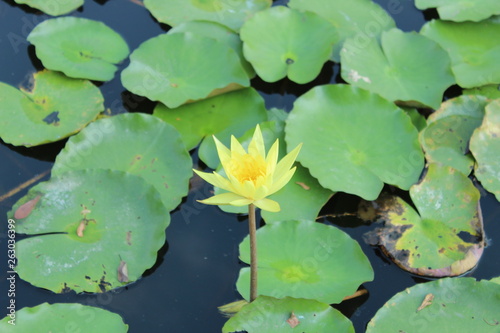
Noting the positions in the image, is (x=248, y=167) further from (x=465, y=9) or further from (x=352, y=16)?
(x=465, y=9)

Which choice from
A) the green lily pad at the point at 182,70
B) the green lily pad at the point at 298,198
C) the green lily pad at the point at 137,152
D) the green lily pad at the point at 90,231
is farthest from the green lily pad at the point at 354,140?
the green lily pad at the point at 90,231

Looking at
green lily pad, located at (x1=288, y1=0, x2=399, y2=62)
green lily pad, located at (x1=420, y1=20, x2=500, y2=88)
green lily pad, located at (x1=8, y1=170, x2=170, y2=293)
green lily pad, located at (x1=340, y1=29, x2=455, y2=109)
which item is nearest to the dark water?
green lily pad, located at (x1=8, y1=170, x2=170, y2=293)

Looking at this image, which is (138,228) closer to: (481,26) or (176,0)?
(176,0)

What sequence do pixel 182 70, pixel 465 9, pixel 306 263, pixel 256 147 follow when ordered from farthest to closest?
pixel 465 9 < pixel 182 70 < pixel 306 263 < pixel 256 147

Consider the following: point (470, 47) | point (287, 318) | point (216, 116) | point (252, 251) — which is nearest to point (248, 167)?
point (252, 251)

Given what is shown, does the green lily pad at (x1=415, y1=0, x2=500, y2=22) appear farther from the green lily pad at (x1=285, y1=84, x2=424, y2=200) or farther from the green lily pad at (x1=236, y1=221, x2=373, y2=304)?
the green lily pad at (x1=236, y1=221, x2=373, y2=304)

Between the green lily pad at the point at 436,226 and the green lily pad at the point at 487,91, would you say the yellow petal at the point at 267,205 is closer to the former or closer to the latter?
the green lily pad at the point at 436,226
